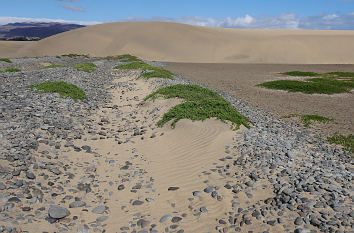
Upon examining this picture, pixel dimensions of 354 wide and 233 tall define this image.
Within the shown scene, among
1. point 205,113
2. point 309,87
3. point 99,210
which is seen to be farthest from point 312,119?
point 99,210

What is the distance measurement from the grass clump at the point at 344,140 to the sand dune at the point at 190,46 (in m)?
80.6

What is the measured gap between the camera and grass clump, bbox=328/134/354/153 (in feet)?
38.7

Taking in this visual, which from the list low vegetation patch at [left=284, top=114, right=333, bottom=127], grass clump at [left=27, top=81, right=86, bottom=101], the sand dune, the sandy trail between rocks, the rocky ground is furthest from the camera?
the sand dune

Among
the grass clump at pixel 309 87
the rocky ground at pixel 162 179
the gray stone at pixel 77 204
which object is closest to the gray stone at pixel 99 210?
the rocky ground at pixel 162 179

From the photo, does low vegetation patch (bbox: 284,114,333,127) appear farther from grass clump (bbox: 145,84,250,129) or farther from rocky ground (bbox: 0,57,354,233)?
grass clump (bbox: 145,84,250,129)

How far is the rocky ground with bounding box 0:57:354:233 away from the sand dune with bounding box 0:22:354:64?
82775 mm

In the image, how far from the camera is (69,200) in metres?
7.40

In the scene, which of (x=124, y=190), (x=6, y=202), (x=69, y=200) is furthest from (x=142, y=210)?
(x=6, y=202)

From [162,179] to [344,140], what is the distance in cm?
899

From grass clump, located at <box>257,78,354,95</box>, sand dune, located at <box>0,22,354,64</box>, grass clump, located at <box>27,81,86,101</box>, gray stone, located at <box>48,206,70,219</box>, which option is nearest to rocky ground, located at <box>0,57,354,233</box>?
gray stone, located at <box>48,206,70,219</box>

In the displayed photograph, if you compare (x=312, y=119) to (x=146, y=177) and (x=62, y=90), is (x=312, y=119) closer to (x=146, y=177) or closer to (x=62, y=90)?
(x=146, y=177)

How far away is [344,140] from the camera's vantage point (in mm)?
12594

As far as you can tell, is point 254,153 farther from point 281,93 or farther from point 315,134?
point 281,93

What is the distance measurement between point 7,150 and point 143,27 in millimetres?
117895
